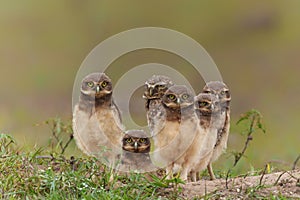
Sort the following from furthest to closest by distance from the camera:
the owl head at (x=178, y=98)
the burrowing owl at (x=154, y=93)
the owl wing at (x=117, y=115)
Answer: the owl wing at (x=117, y=115)
the burrowing owl at (x=154, y=93)
the owl head at (x=178, y=98)

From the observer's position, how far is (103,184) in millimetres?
5684

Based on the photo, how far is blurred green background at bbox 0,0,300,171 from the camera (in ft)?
40.1

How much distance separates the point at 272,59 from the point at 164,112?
743 centimetres

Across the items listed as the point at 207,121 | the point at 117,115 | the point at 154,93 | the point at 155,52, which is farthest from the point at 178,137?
the point at 155,52

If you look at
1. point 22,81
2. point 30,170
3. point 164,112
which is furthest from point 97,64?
point 22,81

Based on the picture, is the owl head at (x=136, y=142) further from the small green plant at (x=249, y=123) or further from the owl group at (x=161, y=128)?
the small green plant at (x=249, y=123)

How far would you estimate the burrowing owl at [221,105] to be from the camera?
6.50 meters

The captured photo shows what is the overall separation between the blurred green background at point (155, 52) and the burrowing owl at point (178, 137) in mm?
4886

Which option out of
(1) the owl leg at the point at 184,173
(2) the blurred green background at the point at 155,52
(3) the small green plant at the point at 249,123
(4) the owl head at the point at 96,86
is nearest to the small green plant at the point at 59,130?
(4) the owl head at the point at 96,86

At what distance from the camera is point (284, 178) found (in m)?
6.01

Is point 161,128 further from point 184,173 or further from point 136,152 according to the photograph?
point 184,173

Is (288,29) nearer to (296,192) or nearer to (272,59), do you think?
(272,59)

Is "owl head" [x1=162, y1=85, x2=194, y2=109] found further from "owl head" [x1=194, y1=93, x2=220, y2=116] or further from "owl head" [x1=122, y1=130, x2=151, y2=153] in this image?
"owl head" [x1=122, y1=130, x2=151, y2=153]

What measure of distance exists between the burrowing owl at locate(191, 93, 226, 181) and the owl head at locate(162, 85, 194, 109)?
13 centimetres
